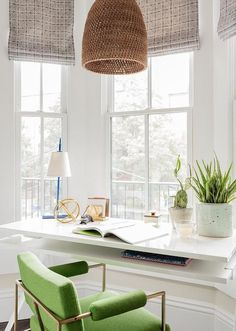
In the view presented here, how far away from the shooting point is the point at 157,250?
157cm

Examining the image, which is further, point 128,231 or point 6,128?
point 6,128

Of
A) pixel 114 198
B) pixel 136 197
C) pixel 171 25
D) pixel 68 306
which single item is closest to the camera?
pixel 68 306

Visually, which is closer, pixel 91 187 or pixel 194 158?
pixel 194 158

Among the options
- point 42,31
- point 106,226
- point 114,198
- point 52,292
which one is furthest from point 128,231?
point 42,31

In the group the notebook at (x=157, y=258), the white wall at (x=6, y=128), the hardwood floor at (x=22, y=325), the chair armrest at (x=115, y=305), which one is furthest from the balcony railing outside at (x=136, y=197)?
the chair armrest at (x=115, y=305)

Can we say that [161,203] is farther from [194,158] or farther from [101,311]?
[101,311]

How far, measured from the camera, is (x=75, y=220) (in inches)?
88.4

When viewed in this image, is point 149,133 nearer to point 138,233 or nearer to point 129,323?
point 138,233

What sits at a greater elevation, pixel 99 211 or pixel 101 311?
pixel 99 211

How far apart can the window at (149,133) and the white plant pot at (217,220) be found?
0.78 metres

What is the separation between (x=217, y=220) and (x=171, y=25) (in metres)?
1.54

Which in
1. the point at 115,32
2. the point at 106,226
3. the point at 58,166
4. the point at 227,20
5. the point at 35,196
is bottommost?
the point at 106,226

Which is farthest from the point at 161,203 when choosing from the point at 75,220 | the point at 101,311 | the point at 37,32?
the point at 37,32

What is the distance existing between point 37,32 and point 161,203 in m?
1.74
